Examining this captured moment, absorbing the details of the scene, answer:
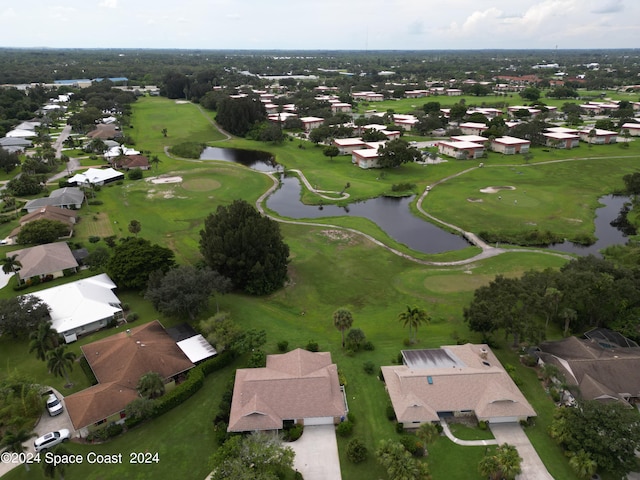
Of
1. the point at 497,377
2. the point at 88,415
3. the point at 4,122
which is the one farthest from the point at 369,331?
the point at 4,122

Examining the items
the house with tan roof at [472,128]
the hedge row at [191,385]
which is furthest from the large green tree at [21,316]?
the house with tan roof at [472,128]

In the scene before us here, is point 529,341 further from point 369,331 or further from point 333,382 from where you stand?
point 333,382

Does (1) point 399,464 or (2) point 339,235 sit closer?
(1) point 399,464

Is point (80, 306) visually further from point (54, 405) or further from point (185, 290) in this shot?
point (54, 405)

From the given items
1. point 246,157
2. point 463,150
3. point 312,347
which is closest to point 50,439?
point 312,347

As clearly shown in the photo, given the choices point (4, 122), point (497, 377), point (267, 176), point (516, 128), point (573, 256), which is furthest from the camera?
point (4, 122)

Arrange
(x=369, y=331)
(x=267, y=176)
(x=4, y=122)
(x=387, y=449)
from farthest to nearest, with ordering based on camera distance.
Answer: (x=4, y=122)
(x=267, y=176)
(x=369, y=331)
(x=387, y=449)

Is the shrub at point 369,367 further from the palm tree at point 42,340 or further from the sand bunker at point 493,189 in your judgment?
the sand bunker at point 493,189

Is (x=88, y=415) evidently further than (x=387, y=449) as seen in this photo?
Yes
